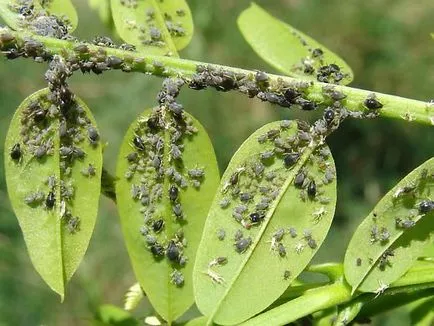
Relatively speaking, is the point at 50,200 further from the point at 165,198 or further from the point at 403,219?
the point at 403,219

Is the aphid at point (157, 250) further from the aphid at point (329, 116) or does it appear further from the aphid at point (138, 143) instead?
the aphid at point (329, 116)

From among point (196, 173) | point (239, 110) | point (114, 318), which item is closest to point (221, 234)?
point (196, 173)

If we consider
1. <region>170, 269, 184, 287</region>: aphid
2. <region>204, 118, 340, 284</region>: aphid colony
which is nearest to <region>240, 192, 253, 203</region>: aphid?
<region>204, 118, 340, 284</region>: aphid colony

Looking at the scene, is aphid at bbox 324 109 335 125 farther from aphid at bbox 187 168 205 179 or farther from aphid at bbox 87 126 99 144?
aphid at bbox 87 126 99 144

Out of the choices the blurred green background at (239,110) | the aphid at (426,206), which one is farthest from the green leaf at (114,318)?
the blurred green background at (239,110)

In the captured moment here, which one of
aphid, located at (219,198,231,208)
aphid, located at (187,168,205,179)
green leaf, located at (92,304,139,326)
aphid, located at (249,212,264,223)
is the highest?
aphid, located at (187,168,205,179)

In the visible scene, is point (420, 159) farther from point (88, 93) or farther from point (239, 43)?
point (88, 93)
